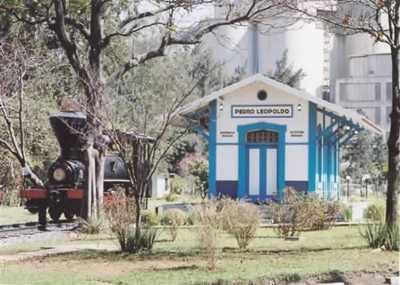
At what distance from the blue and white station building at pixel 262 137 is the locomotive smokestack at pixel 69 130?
413cm

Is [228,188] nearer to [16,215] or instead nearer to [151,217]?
[151,217]

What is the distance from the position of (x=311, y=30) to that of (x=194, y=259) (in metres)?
50.8

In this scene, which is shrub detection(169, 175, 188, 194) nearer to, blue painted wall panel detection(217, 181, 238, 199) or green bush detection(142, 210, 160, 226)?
blue painted wall panel detection(217, 181, 238, 199)

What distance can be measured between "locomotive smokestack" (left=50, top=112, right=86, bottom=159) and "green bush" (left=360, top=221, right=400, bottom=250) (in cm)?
967

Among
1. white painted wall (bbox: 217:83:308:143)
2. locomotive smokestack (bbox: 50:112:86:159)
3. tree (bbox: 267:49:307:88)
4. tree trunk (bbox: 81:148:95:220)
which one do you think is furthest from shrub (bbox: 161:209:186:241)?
tree (bbox: 267:49:307:88)

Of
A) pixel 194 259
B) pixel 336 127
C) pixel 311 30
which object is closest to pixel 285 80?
pixel 311 30

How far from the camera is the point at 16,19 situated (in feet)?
63.1

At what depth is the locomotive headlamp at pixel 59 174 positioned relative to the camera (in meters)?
20.4

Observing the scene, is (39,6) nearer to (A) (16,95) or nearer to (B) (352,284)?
(A) (16,95)

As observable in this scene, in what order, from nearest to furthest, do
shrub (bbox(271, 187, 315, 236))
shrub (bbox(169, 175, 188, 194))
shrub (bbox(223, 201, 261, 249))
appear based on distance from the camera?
shrub (bbox(223, 201, 261, 249))
shrub (bbox(271, 187, 315, 236))
shrub (bbox(169, 175, 188, 194))

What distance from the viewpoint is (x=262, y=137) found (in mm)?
24375

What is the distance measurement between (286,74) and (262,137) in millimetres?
31686

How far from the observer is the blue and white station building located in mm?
23906

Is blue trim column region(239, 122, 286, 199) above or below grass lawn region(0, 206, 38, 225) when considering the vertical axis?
above
